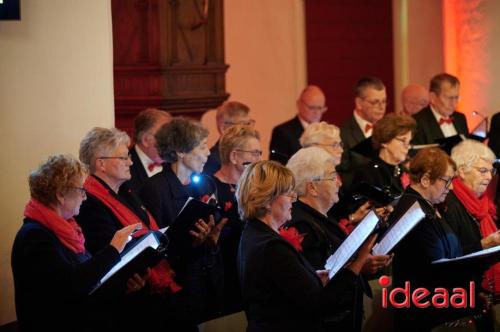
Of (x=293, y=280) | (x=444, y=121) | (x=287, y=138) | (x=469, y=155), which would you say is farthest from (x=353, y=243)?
(x=444, y=121)

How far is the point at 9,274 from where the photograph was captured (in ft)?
16.6

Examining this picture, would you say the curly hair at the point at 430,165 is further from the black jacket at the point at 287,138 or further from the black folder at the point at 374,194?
the black jacket at the point at 287,138

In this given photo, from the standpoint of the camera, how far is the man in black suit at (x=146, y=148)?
618cm

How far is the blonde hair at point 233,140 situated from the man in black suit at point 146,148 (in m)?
0.76

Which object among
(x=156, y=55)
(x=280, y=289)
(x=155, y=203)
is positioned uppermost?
(x=156, y=55)

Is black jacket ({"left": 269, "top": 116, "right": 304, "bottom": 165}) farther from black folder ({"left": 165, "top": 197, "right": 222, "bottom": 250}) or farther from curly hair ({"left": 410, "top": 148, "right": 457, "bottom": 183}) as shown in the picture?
black folder ({"left": 165, "top": 197, "right": 222, "bottom": 250})

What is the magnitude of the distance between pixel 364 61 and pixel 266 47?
118 centimetres

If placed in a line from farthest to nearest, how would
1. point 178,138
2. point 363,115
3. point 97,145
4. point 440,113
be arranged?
point 440,113 → point 363,115 → point 178,138 → point 97,145

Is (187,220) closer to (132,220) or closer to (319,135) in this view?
(132,220)

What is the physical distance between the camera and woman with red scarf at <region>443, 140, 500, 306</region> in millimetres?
5262

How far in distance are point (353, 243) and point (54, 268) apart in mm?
1183

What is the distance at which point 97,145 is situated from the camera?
4.71 meters

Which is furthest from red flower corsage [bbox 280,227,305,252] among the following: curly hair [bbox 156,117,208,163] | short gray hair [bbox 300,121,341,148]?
short gray hair [bbox 300,121,341,148]

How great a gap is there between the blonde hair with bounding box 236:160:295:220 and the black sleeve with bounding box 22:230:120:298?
657 millimetres
